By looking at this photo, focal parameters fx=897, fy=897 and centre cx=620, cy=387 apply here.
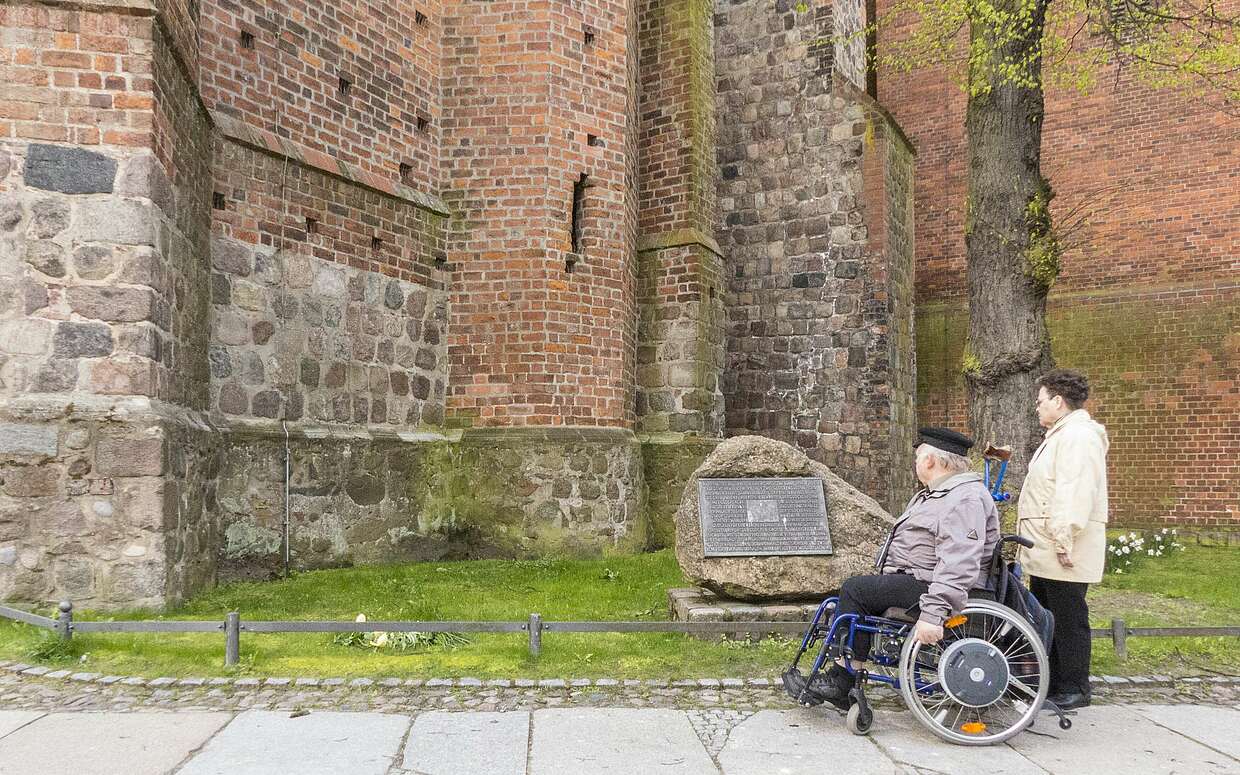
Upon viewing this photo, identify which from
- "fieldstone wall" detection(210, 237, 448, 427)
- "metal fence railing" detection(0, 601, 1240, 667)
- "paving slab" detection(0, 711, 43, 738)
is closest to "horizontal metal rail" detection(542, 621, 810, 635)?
"metal fence railing" detection(0, 601, 1240, 667)

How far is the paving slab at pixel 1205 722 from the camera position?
3.84 meters

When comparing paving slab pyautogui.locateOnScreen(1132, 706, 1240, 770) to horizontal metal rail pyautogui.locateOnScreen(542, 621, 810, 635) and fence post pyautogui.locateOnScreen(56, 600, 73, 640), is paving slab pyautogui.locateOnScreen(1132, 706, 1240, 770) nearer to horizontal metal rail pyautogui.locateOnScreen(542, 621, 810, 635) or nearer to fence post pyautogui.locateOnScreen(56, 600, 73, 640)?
horizontal metal rail pyautogui.locateOnScreen(542, 621, 810, 635)

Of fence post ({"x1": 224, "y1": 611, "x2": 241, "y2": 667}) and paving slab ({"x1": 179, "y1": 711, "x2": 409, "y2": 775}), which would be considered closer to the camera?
paving slab ({"x1": 179, "y1": 711, "x2": 409, "y2": 775})

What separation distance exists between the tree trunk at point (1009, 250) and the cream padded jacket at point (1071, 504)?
10.6 ft

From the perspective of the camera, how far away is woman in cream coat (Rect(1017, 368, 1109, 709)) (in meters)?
4.23

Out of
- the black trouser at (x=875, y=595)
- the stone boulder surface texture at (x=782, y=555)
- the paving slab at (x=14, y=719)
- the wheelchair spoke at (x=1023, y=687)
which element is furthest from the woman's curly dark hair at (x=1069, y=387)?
the paving slab at (x=14, y=719)

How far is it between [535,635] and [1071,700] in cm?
270

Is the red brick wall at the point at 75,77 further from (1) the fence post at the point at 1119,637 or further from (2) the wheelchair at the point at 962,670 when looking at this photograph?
(1) the fence post at the point at 1119,637

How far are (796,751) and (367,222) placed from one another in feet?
23.5

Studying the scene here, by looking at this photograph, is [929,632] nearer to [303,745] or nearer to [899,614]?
[899,614]

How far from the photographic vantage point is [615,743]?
375 cm

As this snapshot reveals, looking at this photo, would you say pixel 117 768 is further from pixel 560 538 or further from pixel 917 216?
pixel 917 216

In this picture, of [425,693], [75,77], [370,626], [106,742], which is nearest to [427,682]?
[425,693]

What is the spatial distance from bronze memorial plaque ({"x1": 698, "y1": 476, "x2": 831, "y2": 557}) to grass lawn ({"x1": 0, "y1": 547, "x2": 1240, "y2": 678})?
61 centimetres
